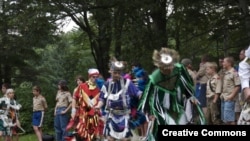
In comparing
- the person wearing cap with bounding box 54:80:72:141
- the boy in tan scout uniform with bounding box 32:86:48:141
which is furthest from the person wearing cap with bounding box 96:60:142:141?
the boy in tan scout uniform with bounding box 32:86:48:141

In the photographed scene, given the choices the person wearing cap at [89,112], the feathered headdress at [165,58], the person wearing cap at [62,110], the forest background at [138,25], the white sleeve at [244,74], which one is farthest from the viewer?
the forest background at [138,25]

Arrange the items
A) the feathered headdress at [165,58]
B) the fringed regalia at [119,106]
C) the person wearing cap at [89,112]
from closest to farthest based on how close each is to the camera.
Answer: the feathered headdress at [165,58] → the fringed regalia at [119,106] → the person wearing cap at [89,112]

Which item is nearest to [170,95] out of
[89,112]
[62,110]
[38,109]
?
[89,112]

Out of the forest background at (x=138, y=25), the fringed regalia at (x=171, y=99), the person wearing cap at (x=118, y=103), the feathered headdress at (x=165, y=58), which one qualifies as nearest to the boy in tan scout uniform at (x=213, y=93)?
the person wearing cap at (x=118, y=103)

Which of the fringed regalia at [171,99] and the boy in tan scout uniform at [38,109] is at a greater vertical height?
the fringed regalia at [171,99]

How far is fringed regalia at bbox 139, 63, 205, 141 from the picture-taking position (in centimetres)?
713

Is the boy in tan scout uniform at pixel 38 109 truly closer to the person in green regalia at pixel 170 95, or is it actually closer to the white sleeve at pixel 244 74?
the person in green regalia at pixel 170 95

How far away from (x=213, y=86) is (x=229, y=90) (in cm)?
59

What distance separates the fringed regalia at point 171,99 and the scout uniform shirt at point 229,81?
266 centimetres

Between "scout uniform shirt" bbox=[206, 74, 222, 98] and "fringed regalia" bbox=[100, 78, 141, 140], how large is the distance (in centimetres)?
185

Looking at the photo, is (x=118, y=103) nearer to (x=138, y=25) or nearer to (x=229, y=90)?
(x=229, y=90)

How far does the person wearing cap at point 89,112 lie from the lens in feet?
37.7

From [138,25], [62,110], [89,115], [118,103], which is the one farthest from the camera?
[138,25]

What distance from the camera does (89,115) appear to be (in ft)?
38.3
